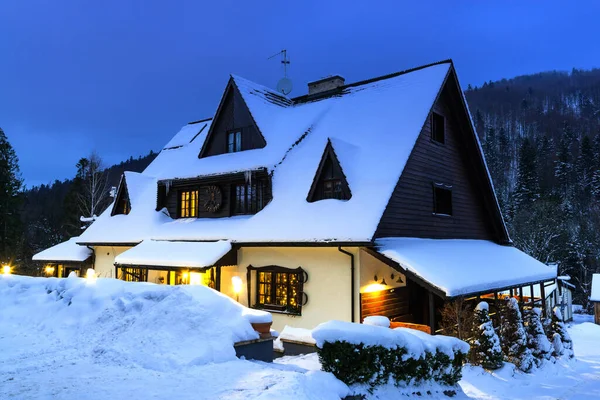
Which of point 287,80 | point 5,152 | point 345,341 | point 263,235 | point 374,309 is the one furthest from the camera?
point 5,152

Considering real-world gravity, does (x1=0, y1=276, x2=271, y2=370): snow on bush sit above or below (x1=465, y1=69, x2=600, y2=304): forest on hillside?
below

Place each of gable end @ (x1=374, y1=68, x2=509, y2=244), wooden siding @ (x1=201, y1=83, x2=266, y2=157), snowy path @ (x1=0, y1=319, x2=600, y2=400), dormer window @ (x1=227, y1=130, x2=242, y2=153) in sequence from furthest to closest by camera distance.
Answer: dormer window @ (x1=227, y1=130, x2=242, y2=153) < wooden siding @ (x1=201, y1=83, x2=266, y2=157) < gable end @ (x1=374, y1=68, x2=509, y2=244) < snowy path @ (x1=0, y1=319, x2=600, y2=400)

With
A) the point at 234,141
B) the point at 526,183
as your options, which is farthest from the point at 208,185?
the point at 526,183

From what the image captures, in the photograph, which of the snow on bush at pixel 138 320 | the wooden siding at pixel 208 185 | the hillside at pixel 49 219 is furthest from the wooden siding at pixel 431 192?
the hillside at pixel 49 219

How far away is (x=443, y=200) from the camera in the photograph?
1728cm

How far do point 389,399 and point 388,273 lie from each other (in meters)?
7.59

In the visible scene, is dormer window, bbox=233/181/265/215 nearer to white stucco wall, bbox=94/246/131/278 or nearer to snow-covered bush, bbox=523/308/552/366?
white stucco wall, bbox=94/246/131/278

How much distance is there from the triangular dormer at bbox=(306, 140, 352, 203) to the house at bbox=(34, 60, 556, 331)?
0.04 metres

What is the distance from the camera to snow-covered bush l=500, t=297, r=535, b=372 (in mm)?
12758

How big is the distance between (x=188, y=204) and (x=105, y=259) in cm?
540

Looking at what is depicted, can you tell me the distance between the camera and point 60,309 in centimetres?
991

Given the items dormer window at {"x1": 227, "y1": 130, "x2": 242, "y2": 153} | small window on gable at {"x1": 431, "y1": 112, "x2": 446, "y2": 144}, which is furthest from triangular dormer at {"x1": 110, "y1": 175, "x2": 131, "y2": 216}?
small window on gable at {"x1": 431, "y1": 112, "x2": 446, "y2": 144}

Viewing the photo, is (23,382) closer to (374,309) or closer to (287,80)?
(374,309)

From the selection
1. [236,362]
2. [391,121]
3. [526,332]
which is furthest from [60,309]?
[526,332]
